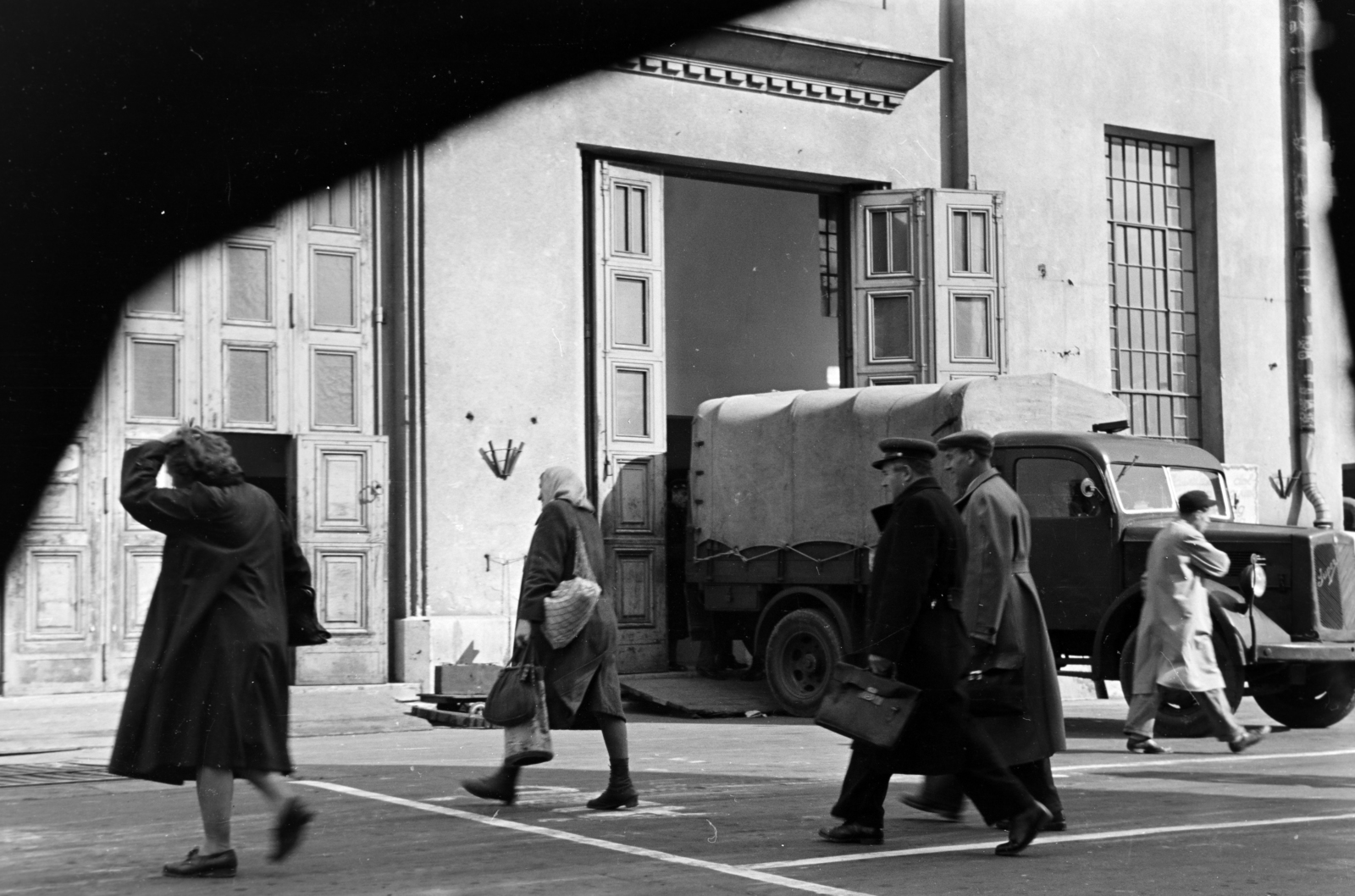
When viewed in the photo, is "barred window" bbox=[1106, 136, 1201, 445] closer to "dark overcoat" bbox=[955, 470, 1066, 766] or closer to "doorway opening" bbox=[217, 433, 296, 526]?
"doorway opening" bbox=[217, 433, 296, 526]

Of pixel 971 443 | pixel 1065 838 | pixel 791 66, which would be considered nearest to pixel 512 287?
pixel 791 66

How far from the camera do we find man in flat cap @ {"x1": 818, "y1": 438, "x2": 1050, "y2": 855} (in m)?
7.04

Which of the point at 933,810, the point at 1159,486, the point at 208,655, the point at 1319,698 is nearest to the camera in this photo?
the point at 208,655

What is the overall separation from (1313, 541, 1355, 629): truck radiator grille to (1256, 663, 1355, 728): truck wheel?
1.36ft

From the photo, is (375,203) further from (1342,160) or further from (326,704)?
(1342,160)

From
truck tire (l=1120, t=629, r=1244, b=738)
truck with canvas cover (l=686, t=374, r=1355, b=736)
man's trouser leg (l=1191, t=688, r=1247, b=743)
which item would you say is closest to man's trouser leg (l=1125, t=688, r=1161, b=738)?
man's trouser leg (l=1191, t=688, r=1247, b=743)

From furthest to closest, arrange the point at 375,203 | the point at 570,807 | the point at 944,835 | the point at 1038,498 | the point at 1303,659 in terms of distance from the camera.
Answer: the point at 375,203
the point at 1038,498
the point at 1303,659
the point at 570,807
the point at 944,835

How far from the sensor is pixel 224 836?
21.1ft

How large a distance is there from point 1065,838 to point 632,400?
11.3m

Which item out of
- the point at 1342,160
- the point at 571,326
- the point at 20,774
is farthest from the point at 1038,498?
the point at 1342,160

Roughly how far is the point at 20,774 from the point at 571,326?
822cm

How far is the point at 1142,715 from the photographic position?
1166 centimetres

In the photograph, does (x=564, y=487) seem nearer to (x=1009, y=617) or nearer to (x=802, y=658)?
(x=1009, y=617)

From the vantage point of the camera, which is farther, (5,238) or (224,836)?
(5,238)
